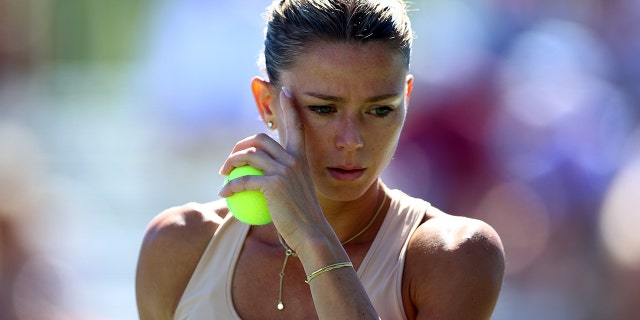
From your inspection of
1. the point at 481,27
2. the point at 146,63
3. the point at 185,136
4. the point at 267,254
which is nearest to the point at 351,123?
the point at 267,254

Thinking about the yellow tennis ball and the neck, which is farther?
the neck

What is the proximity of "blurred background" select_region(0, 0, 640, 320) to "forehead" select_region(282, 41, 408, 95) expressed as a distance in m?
2.93

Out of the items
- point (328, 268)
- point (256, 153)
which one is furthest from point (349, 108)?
point (328, 268)

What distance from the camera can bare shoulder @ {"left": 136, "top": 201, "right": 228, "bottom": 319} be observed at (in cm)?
335

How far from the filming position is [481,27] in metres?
8.05

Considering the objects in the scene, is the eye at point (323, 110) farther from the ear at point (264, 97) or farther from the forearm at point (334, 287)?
the forearm at point (334, 287)

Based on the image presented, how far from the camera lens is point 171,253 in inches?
133

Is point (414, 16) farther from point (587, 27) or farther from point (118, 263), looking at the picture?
point (118, 263)

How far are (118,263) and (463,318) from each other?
5.63m

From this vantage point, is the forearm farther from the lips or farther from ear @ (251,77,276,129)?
ear @ (251,77,276,129)

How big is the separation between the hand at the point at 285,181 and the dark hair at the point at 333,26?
0.85 feet

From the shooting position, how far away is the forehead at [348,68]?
2967 millimetres

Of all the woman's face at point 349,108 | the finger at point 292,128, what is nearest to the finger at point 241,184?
the finger at point 292,128

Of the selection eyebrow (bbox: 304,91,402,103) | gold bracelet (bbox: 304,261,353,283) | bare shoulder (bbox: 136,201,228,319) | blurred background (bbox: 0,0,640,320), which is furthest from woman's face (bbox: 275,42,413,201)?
blurred background (bbox: 0,0,640,320)
